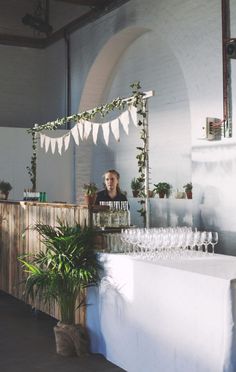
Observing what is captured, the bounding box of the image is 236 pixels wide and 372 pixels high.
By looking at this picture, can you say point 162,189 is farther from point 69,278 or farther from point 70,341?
point 70,341

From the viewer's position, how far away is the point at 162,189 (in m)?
8.34

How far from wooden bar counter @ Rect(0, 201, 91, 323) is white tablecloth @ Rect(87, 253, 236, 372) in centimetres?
51

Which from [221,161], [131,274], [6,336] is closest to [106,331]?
[131,274]

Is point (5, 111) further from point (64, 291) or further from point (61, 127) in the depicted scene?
point (64, 291)

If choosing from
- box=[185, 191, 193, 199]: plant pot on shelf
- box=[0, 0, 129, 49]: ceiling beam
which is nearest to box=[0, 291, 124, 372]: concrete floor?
box=[185, 191, 193, 199]: plant pot on shelf

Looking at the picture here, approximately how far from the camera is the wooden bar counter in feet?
17.1

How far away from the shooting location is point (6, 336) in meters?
5.30

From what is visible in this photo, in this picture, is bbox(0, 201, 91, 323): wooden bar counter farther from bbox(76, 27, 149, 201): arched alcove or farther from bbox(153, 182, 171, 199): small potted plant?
bbox(76, 27, 149, 201): arched alcove

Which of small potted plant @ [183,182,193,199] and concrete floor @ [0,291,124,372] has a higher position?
small potted plant @ [183,182,193,199]

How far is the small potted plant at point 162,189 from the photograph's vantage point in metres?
8.34

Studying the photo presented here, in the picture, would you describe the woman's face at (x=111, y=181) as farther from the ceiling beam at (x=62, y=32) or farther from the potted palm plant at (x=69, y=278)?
the ceiling beam at (x=62, y=32)

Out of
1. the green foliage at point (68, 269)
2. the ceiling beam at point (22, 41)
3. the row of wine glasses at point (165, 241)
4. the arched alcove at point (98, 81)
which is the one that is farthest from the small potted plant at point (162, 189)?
the ceiling beam at point (22, 41)

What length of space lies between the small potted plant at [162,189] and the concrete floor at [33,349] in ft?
9.37

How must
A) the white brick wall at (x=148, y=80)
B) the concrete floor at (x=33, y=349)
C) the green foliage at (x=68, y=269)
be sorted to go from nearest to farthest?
the concrete floor at (x=33, y=349) < the green foliage at (x=68, y=269) < the white brick wall at (x=148, y=80)
